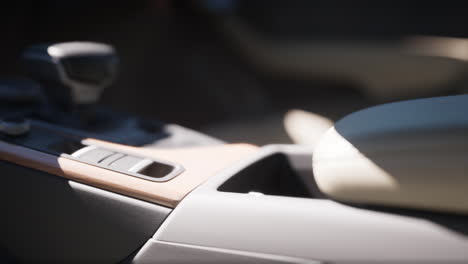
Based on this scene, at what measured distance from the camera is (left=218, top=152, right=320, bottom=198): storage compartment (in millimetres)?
869

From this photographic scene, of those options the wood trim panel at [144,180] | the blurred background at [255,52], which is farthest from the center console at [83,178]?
the blurred background at [255,52]

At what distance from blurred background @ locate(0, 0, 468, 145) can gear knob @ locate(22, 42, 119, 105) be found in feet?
3.84

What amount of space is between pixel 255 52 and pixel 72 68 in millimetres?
2576

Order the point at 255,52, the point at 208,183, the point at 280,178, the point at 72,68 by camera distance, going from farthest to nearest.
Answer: the point at 255,52, the point at 72,68, the point at 280,178, the point at 208,183

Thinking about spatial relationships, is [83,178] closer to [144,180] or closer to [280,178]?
[144,180]

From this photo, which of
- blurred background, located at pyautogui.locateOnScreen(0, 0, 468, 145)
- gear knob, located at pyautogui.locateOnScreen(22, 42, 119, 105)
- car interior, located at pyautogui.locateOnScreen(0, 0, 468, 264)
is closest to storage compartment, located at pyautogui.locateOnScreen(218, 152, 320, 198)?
car interior, located at pyautogui.locateOnScreen(0, 0, 468, 264)

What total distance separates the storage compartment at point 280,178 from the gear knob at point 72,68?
0.47 meters

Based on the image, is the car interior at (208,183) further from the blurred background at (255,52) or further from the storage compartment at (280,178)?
the blurred background at (255,52)

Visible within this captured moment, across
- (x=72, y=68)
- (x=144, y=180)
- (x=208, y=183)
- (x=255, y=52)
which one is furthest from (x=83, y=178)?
(x=255, y=52)

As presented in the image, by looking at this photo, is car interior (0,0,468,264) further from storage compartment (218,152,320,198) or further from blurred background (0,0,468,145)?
blurred background (0,0,468,145)

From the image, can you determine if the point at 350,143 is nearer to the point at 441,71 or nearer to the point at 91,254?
the point at 91,254

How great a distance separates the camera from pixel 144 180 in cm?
77

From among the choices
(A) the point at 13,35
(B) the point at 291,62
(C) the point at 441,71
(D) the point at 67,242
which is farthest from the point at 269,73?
(D) the point at 67,242

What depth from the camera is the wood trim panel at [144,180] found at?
741 mm
